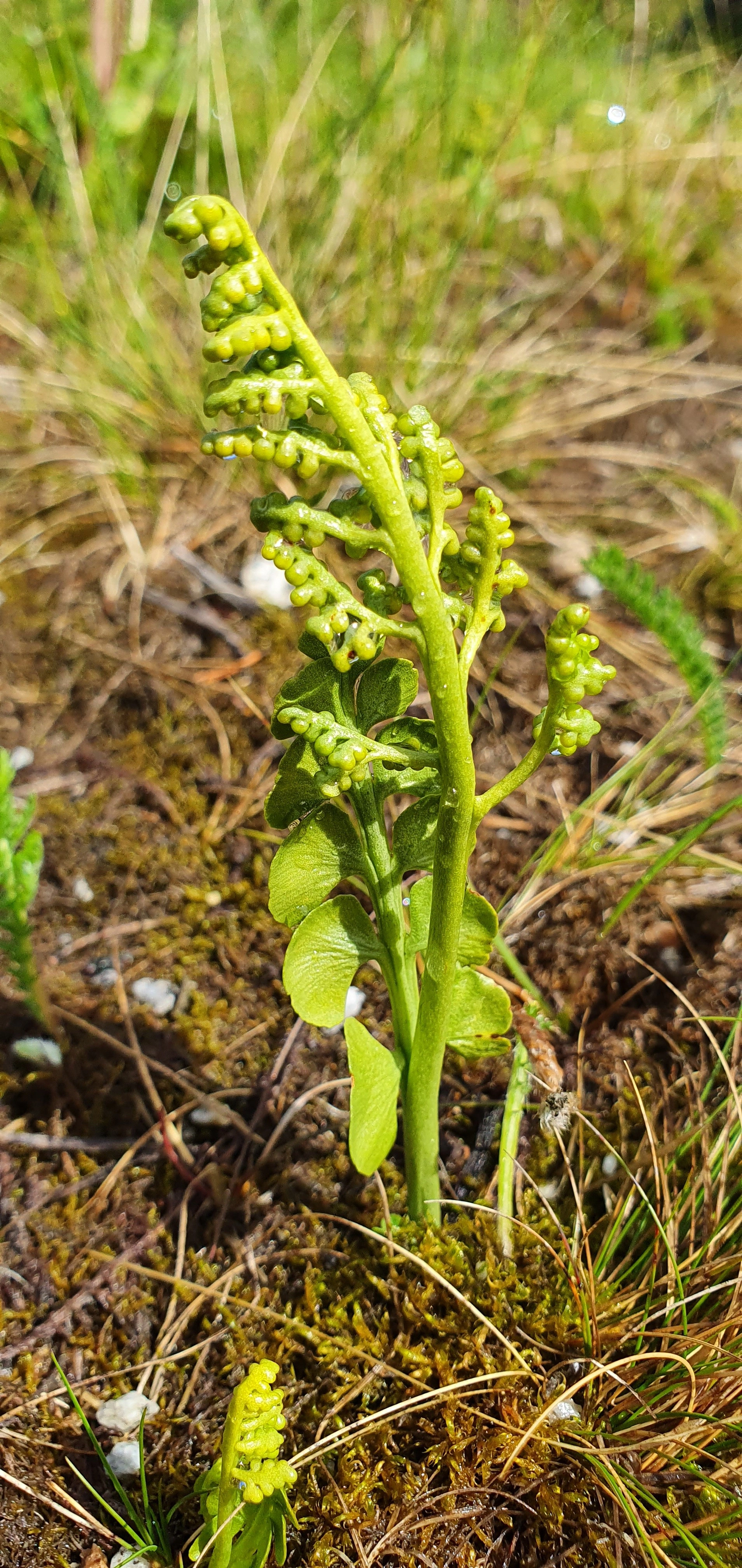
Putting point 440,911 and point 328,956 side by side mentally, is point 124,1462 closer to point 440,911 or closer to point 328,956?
point 328,956

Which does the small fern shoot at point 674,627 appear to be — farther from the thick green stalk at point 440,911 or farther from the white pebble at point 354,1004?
the thick green stalk at point 440,911

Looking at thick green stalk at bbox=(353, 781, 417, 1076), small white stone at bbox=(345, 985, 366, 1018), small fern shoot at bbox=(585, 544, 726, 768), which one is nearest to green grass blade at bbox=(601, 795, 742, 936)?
small fern shoot at bbox=(585, 544, 726, 768)

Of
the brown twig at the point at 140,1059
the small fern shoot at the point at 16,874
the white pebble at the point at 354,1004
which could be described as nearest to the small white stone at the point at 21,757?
the brown twig at the point at 140,1059

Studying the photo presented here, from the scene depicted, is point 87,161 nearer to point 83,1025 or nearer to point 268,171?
point 268,171

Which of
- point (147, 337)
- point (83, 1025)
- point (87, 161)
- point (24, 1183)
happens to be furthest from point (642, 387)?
point (24, 1183)

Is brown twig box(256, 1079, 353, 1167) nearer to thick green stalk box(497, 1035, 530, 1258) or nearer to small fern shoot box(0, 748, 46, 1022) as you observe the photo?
thick green stalk box(497, 1035, 530, 1258)

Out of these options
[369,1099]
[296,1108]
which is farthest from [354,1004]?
[369,1099]
